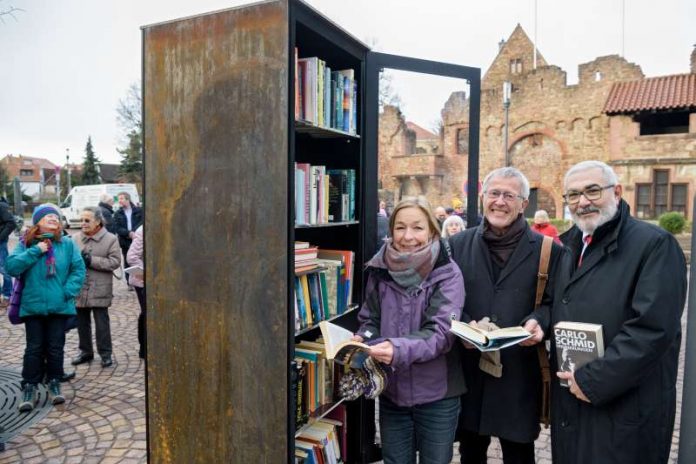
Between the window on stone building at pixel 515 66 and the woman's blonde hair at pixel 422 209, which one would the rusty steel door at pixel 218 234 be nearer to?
the woman's blonde hair at pixel 422 209

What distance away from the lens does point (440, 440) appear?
271cm

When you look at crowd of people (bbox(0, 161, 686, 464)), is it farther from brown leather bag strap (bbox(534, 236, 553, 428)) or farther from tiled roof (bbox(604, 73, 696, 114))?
tiled roof (bbox(604, 73, 696, 114))

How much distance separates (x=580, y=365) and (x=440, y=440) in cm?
84

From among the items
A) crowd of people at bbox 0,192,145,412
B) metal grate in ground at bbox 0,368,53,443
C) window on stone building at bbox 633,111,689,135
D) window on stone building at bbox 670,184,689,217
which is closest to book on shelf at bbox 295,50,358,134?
crowd of people at bbox 0,192,145,412

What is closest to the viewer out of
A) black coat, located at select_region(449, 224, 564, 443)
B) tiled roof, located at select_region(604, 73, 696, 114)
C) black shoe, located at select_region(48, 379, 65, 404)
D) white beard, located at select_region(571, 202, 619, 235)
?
white beard, located at select_region(571, 202, 619, 235)

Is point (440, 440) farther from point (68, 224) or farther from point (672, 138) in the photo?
point (68, 224)

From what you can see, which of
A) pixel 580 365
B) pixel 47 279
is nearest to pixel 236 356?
pixel 580 365

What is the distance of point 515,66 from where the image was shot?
3262 cm

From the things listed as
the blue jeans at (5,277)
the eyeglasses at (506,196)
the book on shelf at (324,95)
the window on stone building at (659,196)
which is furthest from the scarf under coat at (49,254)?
the window on stone building at (659,196)

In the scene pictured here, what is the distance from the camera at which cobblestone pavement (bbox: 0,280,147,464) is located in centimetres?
399

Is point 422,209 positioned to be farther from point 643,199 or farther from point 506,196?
point 643,199

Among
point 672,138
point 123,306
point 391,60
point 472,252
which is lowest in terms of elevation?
point 123,306

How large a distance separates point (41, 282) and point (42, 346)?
64 cm

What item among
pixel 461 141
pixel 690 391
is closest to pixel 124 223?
pixel 690 391
